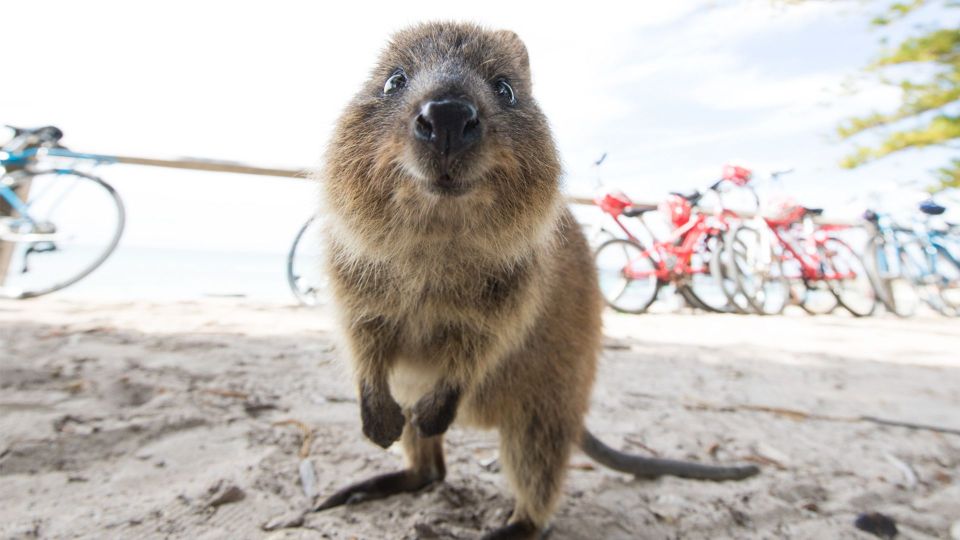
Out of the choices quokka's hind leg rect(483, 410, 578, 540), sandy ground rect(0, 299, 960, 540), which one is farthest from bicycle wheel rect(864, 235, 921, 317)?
quokka's hind leg rect(483, 410, 578, 540)

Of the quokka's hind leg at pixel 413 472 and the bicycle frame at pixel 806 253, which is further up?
the bicycle frame at pixel 806 253

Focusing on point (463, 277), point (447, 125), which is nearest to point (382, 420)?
point (463, 277)

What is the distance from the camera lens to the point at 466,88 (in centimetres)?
150

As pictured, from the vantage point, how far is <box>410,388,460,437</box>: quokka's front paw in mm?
1937

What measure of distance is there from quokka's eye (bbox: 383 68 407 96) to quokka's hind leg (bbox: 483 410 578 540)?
1.24 meters

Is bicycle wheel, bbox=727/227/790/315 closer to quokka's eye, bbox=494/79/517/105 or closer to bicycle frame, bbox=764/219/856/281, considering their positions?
bicycle frame, bbox=764/219/856/281

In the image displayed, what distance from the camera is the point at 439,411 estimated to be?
1936mm

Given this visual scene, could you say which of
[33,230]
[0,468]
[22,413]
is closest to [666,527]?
[0,468]

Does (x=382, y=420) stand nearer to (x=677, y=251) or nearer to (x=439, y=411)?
(x=439, y=411)

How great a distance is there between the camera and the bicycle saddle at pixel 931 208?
1034cm

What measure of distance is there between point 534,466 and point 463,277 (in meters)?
0.81

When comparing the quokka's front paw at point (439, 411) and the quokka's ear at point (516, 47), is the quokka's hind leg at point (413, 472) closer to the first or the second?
the quokka's front paw at point (439, 411)

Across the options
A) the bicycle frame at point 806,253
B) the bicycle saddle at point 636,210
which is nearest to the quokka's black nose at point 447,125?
the bicycle saddle at point 636,210

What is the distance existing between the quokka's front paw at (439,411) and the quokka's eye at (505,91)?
0.96 meters
